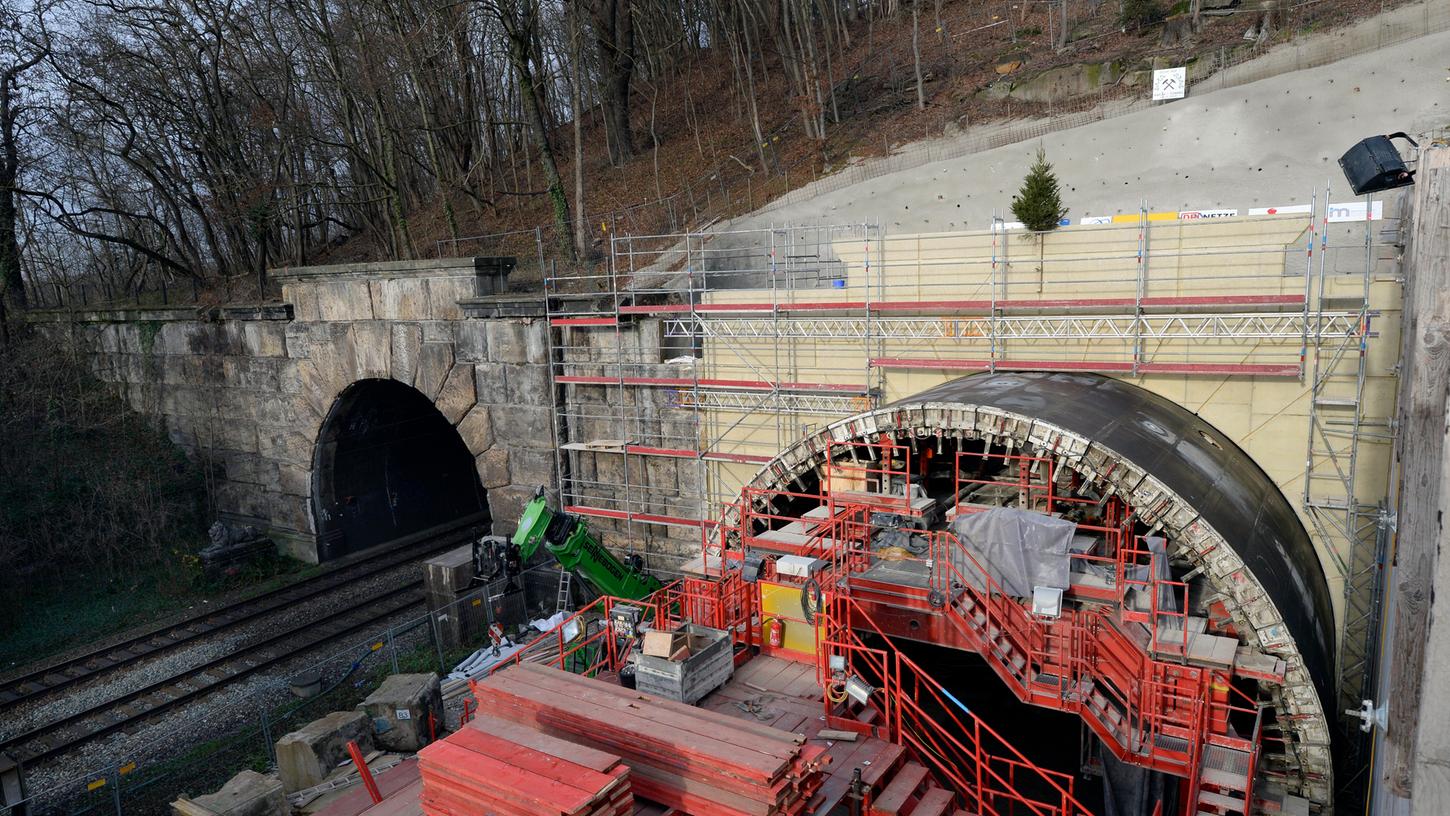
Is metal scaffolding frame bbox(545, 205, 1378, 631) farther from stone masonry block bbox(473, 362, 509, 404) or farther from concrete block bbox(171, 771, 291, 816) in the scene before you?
concrete block bbox(171, 771, 291, 816)

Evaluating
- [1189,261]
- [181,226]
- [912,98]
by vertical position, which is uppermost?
[912,98]

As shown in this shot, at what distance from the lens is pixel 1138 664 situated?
9406 mm

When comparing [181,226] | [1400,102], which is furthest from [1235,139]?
[181,226]

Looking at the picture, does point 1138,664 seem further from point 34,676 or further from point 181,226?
point 181,226

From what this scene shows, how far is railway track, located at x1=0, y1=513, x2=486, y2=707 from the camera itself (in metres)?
16.2

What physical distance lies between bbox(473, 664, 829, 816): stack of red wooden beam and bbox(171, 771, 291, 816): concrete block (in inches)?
157

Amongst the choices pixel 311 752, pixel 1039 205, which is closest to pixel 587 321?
pixel 1039 205

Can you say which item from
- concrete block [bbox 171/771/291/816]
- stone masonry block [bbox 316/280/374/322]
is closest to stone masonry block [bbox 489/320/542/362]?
stone masonry block [bbox 316/280/374/322]

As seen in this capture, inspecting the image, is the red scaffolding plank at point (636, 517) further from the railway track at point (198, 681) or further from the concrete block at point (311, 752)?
the concrete block at point (311, 752)

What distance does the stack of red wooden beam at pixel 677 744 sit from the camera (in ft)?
22.3

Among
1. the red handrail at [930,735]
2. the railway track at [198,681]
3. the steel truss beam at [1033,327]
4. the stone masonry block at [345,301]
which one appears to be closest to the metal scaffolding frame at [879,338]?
the steel truss beam at [1033,327]

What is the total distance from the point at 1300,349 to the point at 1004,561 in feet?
15.6

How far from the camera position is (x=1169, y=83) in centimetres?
2555

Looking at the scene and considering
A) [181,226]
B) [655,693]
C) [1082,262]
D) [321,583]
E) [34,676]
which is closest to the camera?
[655,693]
